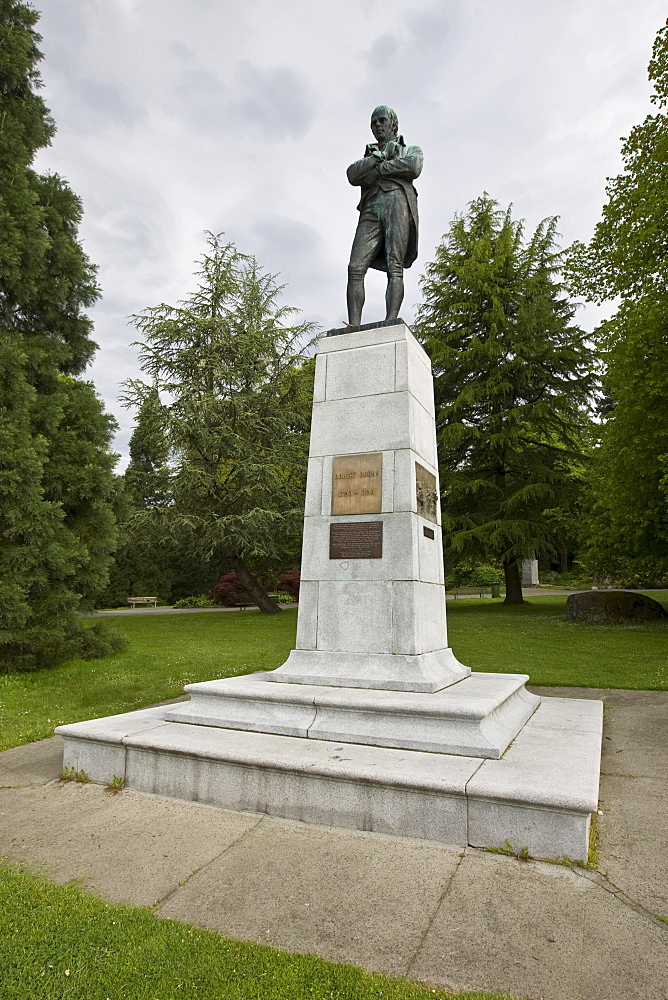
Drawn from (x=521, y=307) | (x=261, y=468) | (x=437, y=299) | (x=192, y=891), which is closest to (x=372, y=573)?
(x=192, y=891)

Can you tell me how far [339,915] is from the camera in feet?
10.3

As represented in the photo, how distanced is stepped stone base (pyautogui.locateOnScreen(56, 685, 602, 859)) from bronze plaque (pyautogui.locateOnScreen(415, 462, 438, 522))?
97.2 inches

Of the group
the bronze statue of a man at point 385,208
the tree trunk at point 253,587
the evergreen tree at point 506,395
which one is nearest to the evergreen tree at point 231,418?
the tree trunk at point 253,587

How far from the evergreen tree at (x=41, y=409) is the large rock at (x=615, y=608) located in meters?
13.7

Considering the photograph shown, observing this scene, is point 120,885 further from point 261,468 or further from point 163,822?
point 261,468

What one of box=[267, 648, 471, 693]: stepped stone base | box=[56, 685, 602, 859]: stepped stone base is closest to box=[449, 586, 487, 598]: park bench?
box=[267, 648, 471, 693]: stepped stone base

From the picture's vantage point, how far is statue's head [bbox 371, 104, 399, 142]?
7.77 meters

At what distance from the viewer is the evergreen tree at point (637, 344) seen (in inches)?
587

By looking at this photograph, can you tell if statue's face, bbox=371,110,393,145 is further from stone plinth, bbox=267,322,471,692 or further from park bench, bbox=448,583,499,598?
park bench, bbox=448,583,499,598

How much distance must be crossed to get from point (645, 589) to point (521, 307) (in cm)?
1879

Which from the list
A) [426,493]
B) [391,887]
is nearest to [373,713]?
[391,887]

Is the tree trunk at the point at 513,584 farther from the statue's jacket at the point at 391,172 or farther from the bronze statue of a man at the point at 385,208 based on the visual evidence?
the statue's jacket at the point at 391,172

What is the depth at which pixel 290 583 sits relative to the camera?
32.5 meters

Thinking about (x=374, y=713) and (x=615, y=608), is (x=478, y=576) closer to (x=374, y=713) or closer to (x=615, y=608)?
(x=615, y=608)
